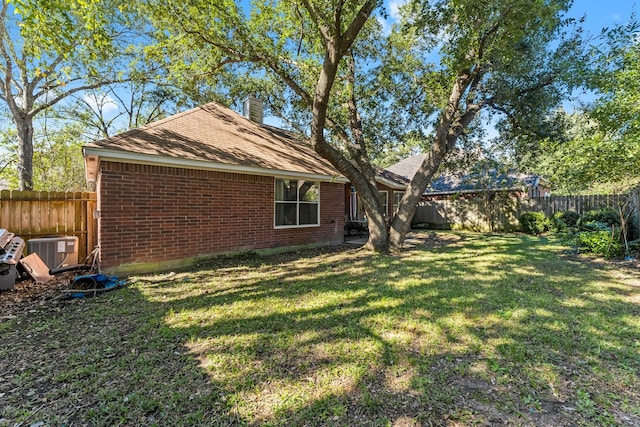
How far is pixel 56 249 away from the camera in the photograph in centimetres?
663

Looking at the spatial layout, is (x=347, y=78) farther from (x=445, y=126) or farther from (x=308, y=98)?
(x=445, y=126)

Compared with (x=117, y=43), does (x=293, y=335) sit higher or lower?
lower

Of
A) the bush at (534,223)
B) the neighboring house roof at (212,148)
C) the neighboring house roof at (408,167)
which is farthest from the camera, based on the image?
the neighboring house roof at (408,167)

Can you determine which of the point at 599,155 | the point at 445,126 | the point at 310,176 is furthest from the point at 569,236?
the point at 310,176

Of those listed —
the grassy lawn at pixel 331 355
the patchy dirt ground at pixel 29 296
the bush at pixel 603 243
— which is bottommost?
the patchy dirt ground at pixel 29 296

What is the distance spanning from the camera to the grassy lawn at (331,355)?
220 centimetres

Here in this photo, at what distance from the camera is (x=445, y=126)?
848cm

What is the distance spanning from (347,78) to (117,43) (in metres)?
13.4

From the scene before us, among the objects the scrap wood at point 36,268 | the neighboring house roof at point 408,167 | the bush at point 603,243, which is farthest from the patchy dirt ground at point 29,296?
the neighboring house roof at point 408,167

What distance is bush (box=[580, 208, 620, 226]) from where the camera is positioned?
34.6 feet

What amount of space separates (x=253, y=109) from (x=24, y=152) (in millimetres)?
11262

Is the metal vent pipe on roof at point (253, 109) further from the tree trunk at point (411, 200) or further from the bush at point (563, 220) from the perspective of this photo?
the bush at point (563, 220)

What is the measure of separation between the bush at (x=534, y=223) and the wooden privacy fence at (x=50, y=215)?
17.4m

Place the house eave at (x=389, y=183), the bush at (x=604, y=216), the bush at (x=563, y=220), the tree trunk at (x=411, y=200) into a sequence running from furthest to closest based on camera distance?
the house eave at (x=389, y=183)
the bush at (x=563, y=220)
the bush at (x=604, y=216)
the tree trunk at (x=411, y=200)
